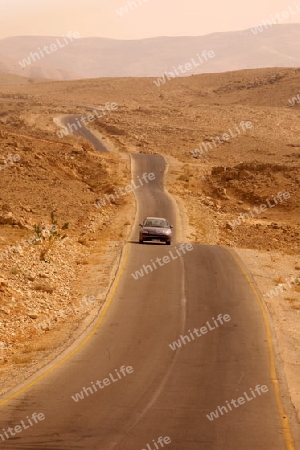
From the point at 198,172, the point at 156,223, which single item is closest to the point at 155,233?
the point at 156,223

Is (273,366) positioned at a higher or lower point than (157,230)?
higher

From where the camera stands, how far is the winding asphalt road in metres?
11.9

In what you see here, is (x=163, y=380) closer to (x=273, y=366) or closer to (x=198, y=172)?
(x=273, y=366)

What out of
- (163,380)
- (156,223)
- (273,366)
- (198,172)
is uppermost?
(163,380)

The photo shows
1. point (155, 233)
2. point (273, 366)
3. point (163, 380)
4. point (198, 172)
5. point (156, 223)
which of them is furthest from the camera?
point (198, 172)

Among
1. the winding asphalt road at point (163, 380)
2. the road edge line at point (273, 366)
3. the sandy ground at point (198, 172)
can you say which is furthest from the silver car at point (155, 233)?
the winding asphalt road at point (163, 380)

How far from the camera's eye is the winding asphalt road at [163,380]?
39.1ft

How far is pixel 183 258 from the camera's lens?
3092 centimetres

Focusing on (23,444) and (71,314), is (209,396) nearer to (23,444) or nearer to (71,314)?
(23,444)

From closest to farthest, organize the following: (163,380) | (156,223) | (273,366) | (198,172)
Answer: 1. (163,380)
2. (273,366)
3. (156,223)
4. (198,172)

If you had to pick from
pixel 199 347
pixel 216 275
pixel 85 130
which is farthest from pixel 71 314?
pixel 85 130

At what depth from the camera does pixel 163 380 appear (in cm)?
1549

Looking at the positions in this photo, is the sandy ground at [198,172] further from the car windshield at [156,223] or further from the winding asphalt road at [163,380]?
the car windshield at [156,223]

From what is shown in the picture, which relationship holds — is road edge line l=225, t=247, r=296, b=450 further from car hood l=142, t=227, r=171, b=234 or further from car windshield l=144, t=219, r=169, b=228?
car windshield l=144, t=219, r=169, b=228
